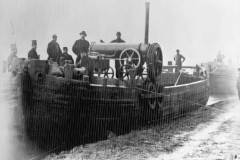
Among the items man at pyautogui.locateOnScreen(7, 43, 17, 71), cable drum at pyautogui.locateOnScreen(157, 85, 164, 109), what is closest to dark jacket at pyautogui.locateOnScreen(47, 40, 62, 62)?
man at pyautogui.locateOnScreen(7, 43, 17, 71)

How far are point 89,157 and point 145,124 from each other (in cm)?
356

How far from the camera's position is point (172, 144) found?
9.53m

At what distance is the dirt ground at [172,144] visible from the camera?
8.41 metres

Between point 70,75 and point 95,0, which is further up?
point 95,0

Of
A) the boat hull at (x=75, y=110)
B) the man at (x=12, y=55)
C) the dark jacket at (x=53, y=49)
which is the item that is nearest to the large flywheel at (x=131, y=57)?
the boat hull at (x=75, y=110)

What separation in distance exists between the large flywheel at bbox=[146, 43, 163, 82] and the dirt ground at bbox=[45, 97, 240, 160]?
1654 mm

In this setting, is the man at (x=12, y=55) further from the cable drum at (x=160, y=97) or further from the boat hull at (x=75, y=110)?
the cable drum at (x=160, y=97)

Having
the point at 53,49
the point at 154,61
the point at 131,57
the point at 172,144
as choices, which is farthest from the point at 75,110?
the point at 154,61

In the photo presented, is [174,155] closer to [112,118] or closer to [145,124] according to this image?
[112,118]

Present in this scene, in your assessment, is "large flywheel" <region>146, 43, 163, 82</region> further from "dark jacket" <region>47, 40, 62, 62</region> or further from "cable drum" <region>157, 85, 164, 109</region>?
"dark jacket" <region>47, 40, 62, 62</region>

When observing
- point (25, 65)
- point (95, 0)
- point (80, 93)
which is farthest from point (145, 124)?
point (95, 0)

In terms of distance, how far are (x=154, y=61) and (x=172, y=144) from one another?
3.07m

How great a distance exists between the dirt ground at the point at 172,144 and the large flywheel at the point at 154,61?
65.1 inches

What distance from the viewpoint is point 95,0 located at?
22.9 metres
